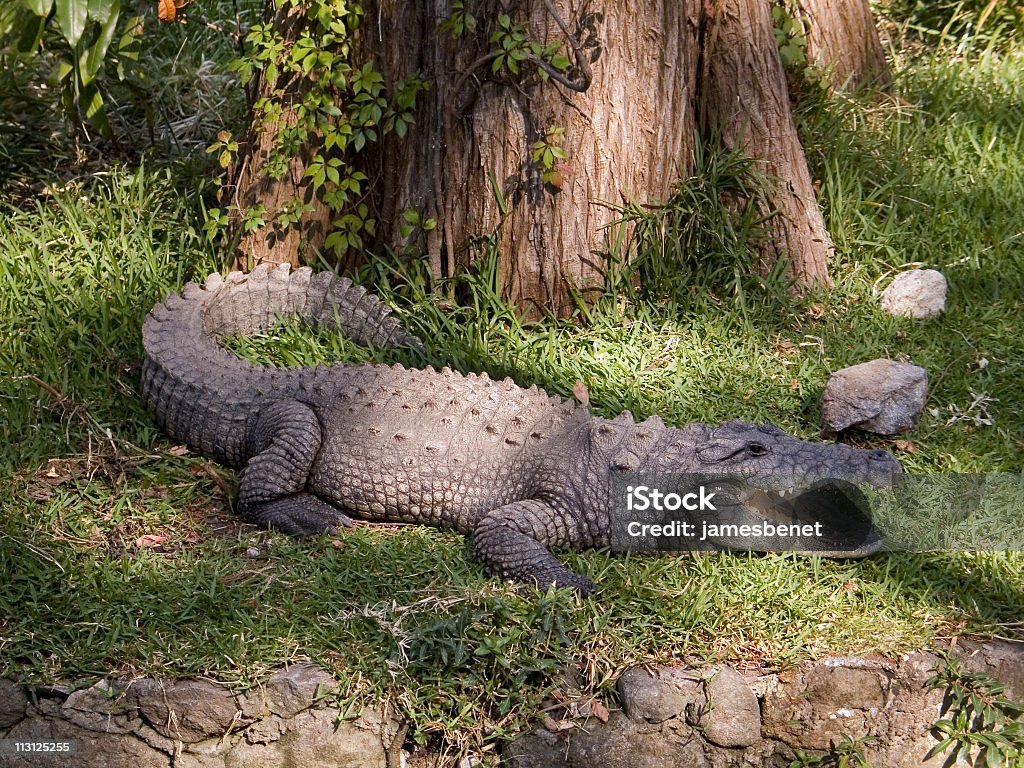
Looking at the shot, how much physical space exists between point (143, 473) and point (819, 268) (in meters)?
3.22

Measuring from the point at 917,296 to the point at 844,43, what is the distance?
173 centimetres

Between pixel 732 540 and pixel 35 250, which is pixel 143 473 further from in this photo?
pixel 732 540

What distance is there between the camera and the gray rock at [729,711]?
3.67 meters

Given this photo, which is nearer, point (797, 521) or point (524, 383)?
point (797, 521)

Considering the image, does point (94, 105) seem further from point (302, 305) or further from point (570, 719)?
point (570, 719)

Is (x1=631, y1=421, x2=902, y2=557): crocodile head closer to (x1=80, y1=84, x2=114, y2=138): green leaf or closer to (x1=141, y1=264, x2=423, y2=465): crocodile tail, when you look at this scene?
(x1=141, y1=264, x2=423, y2=465): crocodile tail

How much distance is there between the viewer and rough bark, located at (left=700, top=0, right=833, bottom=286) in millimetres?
5320

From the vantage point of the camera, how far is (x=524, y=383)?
4.88 metres

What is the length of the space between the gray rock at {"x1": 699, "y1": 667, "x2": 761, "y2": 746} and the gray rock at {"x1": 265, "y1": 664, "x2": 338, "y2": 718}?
123 centimetres

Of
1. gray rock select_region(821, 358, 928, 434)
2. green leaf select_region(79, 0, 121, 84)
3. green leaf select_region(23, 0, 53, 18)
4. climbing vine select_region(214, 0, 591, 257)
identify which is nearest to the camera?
green leaf select_region(23, 0, 53, 18)

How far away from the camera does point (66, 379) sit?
4898 mm

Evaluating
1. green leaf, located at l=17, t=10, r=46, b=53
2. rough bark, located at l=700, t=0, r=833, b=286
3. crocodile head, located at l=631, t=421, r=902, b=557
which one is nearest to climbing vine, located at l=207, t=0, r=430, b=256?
green leaf, located at l=17, t=10, r=46, b=53

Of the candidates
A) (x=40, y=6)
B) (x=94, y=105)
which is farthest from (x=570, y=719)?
(x=94, y=105)

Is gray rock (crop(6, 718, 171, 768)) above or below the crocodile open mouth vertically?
below
